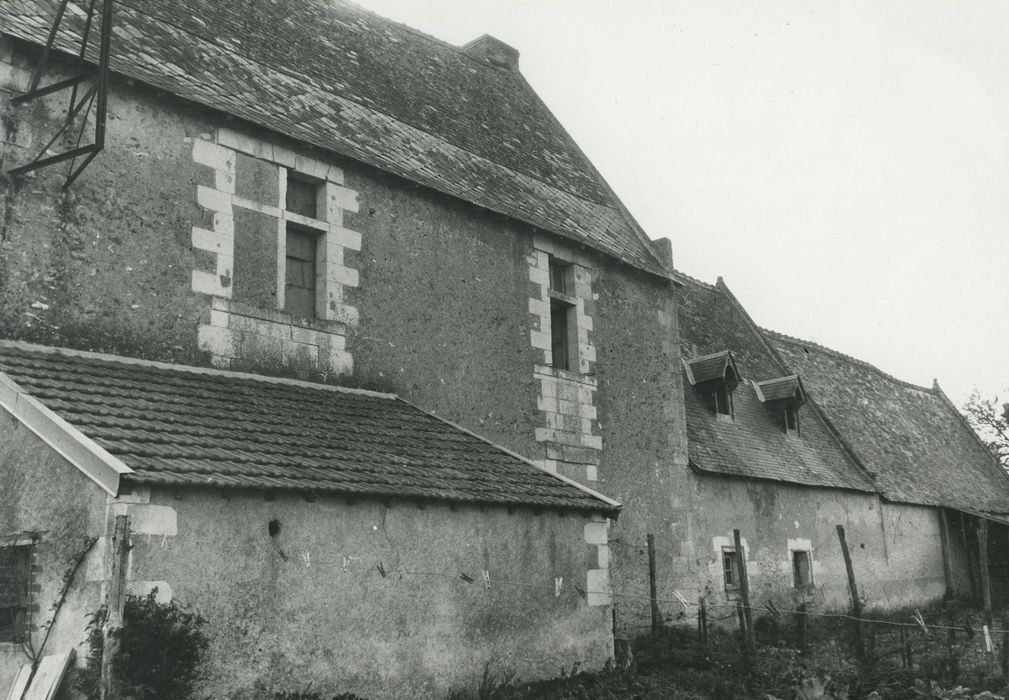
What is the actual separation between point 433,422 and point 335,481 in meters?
2.83

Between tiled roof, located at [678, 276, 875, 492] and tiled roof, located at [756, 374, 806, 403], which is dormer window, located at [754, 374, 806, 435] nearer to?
tiled roof, located at [756, 374, 806, 403]

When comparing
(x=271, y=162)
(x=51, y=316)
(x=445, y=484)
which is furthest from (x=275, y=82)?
(x=445, y=484)

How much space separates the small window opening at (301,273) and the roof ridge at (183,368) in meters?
0.79

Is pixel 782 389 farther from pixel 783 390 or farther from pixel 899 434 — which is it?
pixel 899 434

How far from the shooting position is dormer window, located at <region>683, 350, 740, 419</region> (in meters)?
17.9

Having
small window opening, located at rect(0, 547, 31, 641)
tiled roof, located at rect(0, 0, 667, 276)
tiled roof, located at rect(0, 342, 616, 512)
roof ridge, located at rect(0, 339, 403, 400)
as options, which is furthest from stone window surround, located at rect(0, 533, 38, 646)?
tiled roof, located at rect(0, 0, 667, 276)

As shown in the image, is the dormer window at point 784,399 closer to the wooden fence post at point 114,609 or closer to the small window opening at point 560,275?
the small window opening at point 560,275

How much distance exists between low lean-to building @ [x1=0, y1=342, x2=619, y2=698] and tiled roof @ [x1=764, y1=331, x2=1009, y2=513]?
13979 millimetres

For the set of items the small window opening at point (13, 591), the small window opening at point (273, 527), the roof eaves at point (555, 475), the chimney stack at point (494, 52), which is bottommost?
the small window opening at point (13, 591)

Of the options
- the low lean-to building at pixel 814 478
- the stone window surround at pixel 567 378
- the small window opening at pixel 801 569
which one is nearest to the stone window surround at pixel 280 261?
the stone window surround at pixel 567 378

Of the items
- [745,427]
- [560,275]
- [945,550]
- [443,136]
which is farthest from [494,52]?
[945,550]

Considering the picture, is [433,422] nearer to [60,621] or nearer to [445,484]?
[445,484]

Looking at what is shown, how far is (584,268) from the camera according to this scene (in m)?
13.7

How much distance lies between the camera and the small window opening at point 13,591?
22.0 feet
